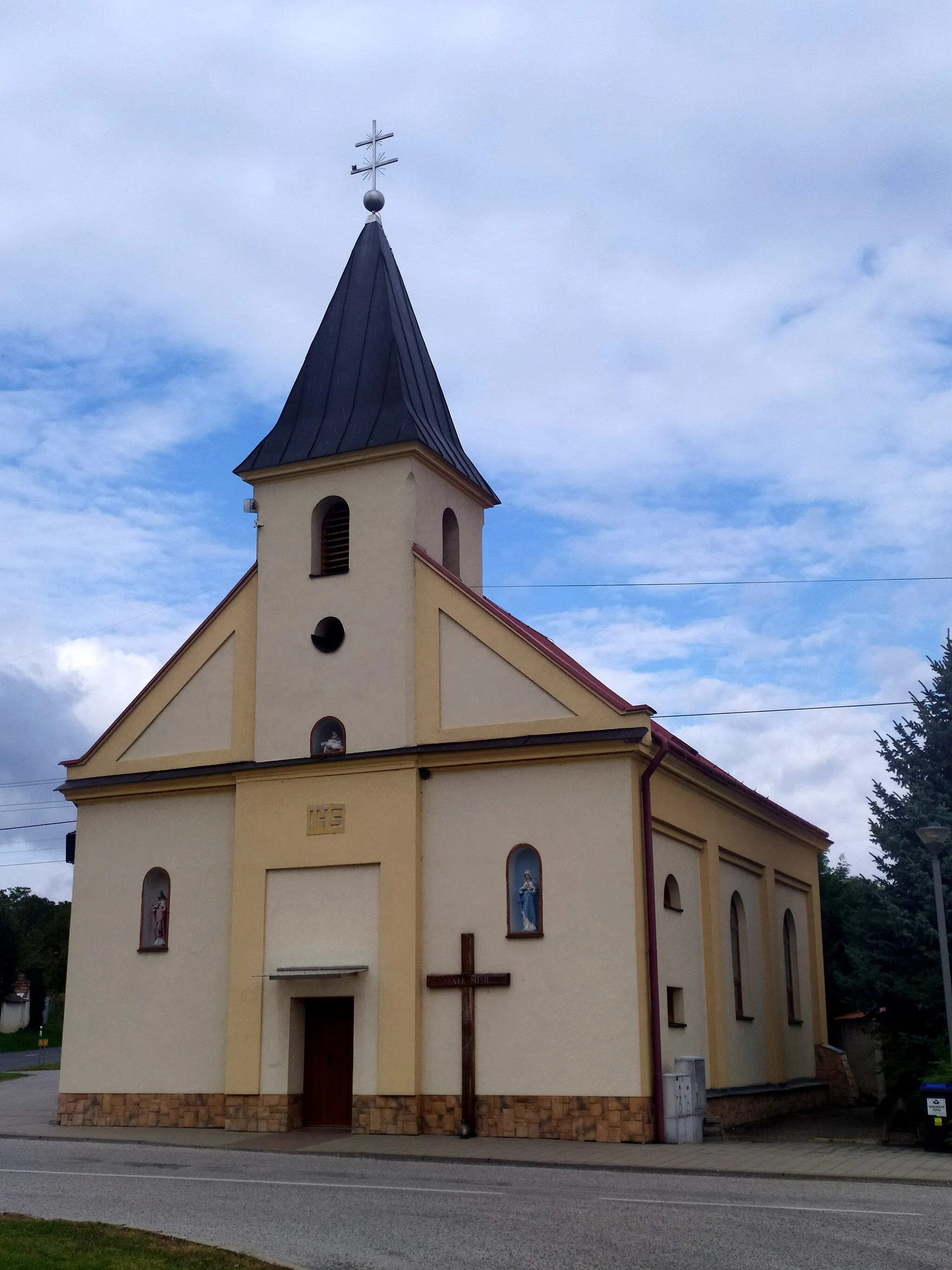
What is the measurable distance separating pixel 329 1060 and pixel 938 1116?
8.77m

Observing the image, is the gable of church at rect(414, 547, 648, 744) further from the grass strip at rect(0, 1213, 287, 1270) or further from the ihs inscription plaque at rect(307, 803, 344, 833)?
the grass strip at rect(0, 1213, 287, 1270)

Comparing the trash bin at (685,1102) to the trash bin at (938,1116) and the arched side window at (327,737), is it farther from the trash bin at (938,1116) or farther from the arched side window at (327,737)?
the arched side window at (327,737)

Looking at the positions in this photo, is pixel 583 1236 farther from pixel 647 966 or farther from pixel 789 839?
pixel 789 839

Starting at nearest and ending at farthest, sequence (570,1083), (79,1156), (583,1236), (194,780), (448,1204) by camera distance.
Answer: (583,1236) → (448,1204) → (79,1156) → (570,1083) → (194,780)

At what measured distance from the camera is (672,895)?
22.0 metres

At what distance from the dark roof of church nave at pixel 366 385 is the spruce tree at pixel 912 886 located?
328 inches

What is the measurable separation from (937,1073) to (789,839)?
12061mm

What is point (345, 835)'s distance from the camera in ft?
70.2

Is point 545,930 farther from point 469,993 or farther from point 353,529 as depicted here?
point 353,529

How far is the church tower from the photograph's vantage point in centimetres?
2203

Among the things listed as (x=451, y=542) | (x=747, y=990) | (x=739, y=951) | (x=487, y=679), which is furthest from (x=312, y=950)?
(x=747, y=990)

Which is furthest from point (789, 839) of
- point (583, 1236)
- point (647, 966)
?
point (583, 1236)

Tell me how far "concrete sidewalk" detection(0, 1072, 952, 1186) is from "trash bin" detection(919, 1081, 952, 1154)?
0.21m

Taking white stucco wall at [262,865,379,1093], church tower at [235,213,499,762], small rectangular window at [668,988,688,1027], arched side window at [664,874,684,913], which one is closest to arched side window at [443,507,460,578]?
church tower at [235,213,499,762]
